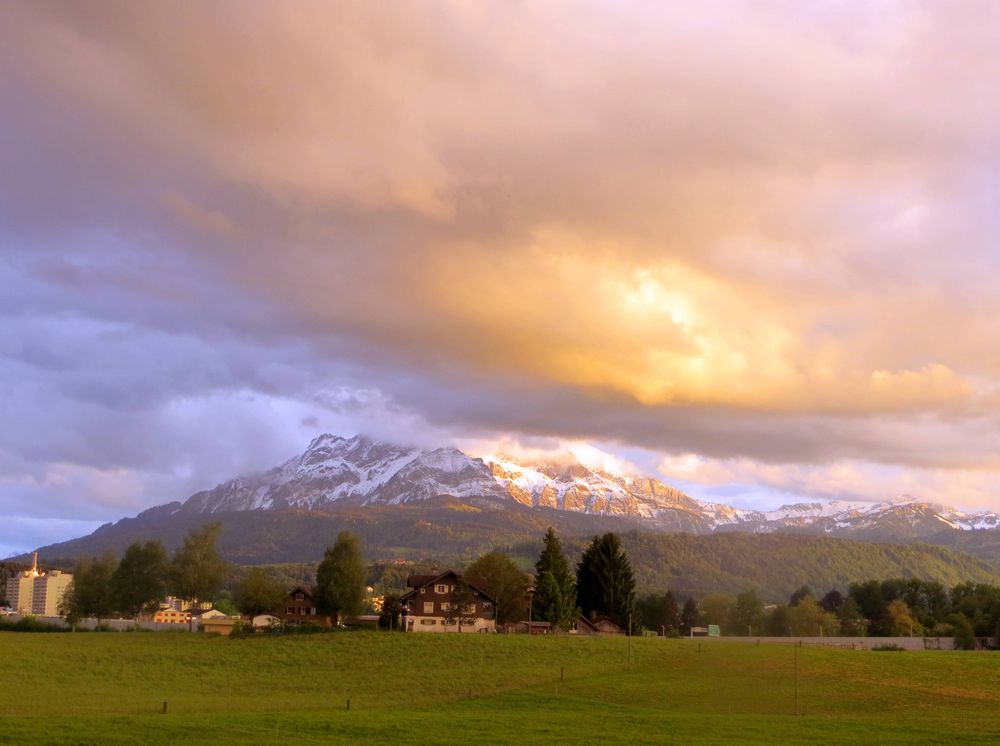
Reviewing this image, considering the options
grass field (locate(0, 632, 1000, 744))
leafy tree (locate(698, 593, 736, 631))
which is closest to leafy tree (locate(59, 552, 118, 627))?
grass field (locate(0, 632, 1000, 744))

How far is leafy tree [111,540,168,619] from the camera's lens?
135000 mm

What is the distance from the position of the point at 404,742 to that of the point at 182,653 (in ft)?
176

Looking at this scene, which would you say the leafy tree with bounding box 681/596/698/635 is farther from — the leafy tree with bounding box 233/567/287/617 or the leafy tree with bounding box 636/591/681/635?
the leafy tree with bounding box 233/567/287/617

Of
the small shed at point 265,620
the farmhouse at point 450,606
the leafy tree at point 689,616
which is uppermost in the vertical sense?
the farmhouse at point 450,606

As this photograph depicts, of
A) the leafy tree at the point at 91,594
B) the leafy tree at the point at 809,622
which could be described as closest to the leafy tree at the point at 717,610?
the leafy tree at the point at 809,622

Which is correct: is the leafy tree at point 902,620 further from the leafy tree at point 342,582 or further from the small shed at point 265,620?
the small shed at point 265,620

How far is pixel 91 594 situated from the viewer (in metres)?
136

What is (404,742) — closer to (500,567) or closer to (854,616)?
(500,567)

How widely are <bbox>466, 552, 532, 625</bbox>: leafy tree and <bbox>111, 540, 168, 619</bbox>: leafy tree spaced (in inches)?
1771

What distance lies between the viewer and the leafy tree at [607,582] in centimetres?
12694

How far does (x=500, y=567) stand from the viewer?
124875 millimetres

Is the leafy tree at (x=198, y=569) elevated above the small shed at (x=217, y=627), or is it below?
above

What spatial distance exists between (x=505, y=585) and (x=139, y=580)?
173 feet

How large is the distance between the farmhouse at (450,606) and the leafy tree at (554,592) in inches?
251
